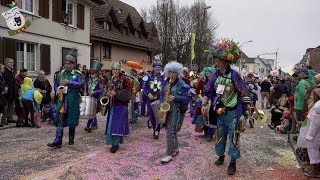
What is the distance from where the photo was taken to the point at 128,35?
31.5 meters

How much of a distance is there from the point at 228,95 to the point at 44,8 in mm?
12477

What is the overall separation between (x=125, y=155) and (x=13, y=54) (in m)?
9.13

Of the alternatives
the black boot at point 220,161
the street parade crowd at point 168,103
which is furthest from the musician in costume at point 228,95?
the black boot at point 220,161

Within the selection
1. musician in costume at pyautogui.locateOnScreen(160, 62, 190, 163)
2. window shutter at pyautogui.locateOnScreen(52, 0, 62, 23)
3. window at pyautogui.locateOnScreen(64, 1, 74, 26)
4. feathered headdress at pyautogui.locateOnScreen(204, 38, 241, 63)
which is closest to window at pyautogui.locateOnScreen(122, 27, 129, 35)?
window at pyautogui.locateOnScreen(64, 1, 74, 26)

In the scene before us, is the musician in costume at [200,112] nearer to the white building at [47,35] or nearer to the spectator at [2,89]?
the spectator at [2,89]

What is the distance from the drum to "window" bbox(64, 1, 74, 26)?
10891mm

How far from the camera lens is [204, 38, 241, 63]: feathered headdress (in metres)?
6.06

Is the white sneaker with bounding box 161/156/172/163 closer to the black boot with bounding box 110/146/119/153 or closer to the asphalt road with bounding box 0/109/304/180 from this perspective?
the asphalt road with bounding box 0/109/304/180

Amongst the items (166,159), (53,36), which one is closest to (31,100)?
(166,159)

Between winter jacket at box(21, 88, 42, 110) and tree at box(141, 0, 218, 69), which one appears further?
tree at box(141, 0, 218, 69)

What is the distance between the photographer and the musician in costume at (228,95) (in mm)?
5965

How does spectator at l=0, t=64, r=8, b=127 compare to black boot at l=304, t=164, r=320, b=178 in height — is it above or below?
above

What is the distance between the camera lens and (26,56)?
50.9 ft

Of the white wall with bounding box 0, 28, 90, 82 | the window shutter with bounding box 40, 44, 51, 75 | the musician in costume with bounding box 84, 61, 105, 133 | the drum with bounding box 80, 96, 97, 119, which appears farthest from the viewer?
the window shutter with bounding box 40, 44, 51, 75
